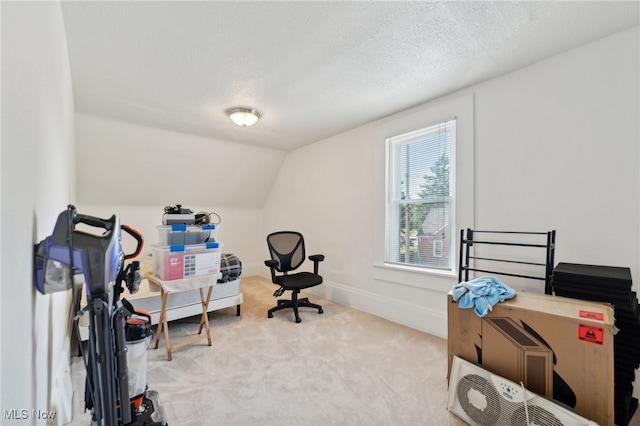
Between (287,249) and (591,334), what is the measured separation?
287 cm

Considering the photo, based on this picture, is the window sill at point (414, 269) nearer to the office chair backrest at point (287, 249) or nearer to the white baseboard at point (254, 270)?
the office chair backrest at point (287, 249)

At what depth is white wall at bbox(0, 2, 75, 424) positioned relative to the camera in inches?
29.6

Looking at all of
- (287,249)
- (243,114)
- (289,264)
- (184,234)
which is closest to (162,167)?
(243,114)

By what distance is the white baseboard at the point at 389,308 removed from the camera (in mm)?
2852

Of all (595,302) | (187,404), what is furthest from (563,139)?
(187,404)

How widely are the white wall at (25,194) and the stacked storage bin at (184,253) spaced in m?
1.02

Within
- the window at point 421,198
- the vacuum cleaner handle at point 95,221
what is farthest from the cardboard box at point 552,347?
the vacuum cleaner handle at point 95,221

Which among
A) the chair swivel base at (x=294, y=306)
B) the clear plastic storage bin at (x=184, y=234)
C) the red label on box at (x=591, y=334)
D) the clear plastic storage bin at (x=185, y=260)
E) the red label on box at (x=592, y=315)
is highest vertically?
the clear plastic storage bin at (x=184, y=234)

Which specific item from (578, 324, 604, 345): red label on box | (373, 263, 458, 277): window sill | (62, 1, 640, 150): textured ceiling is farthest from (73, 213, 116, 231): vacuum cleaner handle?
(373, 263, 458, 277): window sill

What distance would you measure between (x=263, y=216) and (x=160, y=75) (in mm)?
3628

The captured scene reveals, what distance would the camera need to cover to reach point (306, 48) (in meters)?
2.01

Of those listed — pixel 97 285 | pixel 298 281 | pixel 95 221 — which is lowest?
pixel 298 281

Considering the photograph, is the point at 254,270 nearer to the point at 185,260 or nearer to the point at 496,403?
the point at 185,260

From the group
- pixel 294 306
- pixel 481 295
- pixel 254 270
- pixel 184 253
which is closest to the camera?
pixel 481 295
